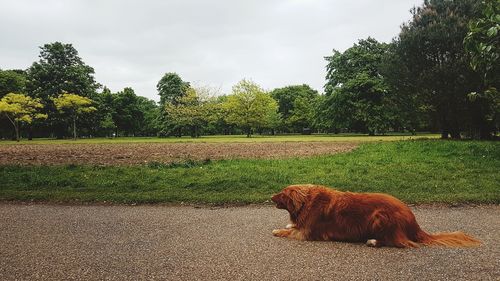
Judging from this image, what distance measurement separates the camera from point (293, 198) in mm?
6406

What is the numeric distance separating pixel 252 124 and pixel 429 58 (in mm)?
46339

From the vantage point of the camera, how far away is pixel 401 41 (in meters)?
28.0

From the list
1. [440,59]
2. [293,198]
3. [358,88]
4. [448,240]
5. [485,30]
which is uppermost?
[358,88]

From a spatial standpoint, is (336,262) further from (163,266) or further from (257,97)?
Result: (257,97)

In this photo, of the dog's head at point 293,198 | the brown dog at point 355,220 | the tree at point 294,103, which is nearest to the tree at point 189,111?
the tree at point 294,103

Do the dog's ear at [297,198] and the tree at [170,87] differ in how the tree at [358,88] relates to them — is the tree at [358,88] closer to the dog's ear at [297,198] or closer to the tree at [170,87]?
the tree at [170,87]

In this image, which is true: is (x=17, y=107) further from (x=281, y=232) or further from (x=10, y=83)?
(x=281, y=232)

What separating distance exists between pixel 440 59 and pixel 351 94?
2704cm

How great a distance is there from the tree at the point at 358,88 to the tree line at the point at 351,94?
0.16 m

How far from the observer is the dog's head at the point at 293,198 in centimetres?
637

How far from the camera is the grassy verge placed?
33.9ft

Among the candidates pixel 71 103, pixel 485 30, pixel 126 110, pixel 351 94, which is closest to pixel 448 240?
pixel 485 30

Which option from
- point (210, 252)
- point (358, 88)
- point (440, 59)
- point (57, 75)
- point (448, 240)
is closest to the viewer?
point (210, 252)

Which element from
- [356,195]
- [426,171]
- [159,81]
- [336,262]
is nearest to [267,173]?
[426,171]
